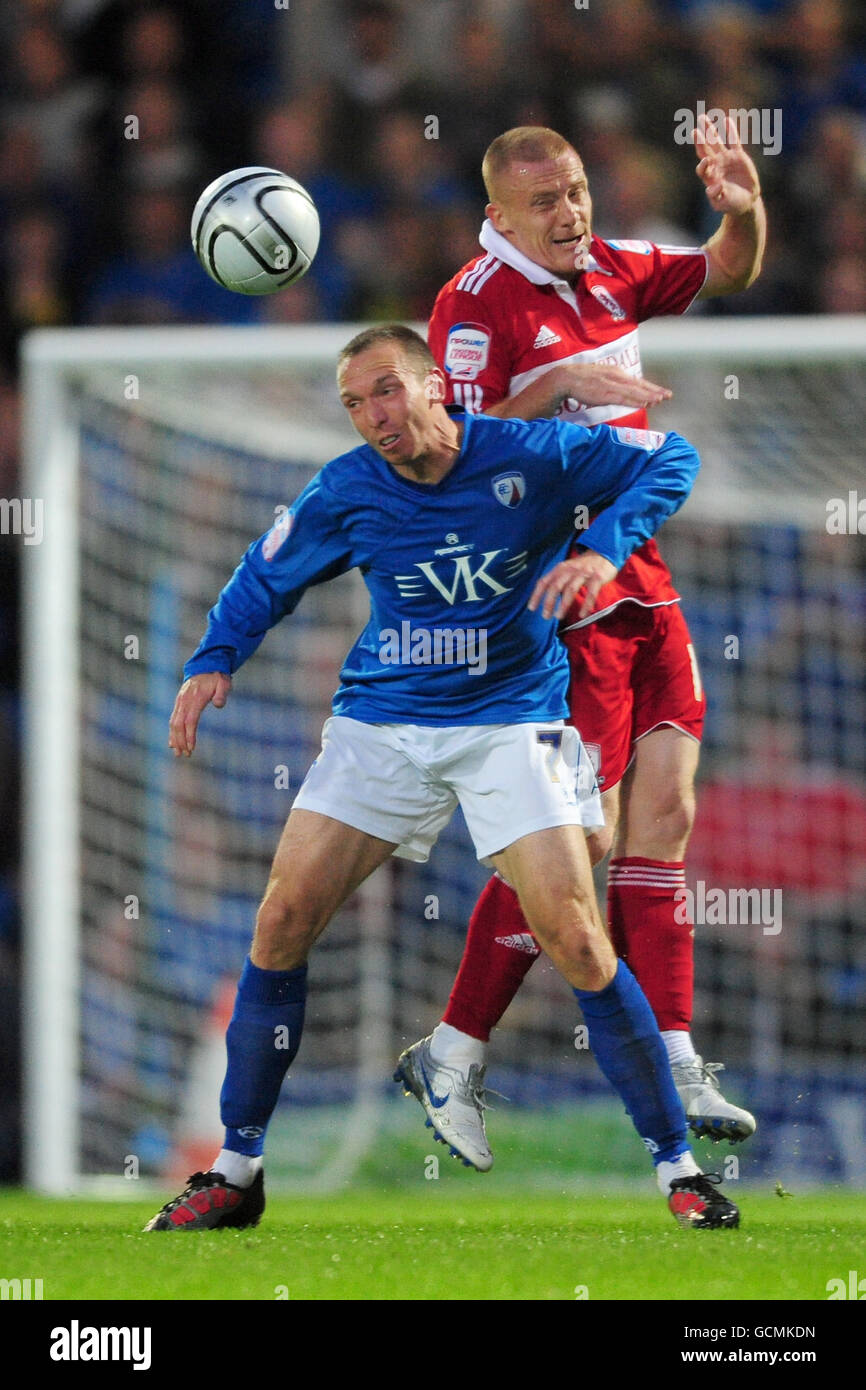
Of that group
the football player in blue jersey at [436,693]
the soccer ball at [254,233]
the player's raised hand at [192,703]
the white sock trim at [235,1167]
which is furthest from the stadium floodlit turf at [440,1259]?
the soccer ball at [254,233]

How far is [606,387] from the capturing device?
4613mm

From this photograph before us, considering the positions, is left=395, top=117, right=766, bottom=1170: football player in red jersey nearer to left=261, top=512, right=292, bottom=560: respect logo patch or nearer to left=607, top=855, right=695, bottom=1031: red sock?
left=607, top=855, right=695, bottom=1031: red sock

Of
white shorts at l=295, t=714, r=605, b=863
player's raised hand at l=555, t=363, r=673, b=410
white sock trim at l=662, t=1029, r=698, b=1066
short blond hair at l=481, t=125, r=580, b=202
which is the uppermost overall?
short blond hair at l=481, t=125, r=580, b=202

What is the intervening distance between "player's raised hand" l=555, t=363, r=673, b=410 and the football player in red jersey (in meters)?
0.07

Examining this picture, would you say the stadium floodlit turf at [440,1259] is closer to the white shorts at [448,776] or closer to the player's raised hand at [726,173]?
the white shorts at [448,776]

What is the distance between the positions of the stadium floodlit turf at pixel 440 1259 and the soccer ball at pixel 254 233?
7.42 ft

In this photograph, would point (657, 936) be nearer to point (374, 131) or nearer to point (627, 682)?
point (627, 682)

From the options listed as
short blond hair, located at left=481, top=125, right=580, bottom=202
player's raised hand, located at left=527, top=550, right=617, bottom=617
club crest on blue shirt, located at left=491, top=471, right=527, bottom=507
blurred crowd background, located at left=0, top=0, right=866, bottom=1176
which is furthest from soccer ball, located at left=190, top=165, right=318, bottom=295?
blurred crowd background, located at left=0, top=0, right=866, bottom=1176

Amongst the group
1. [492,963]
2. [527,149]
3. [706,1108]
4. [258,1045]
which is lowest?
[706,1108]

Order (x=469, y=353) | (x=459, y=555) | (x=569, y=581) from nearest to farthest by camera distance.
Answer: (x=569, y=581) < (x=459, y=555) < (x=469, y=353)

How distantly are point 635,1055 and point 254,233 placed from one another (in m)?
2.15

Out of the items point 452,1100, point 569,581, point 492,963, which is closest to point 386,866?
point 492,963

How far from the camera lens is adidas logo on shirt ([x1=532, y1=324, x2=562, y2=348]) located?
4891 mm

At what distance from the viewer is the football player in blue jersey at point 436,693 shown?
444 cm
